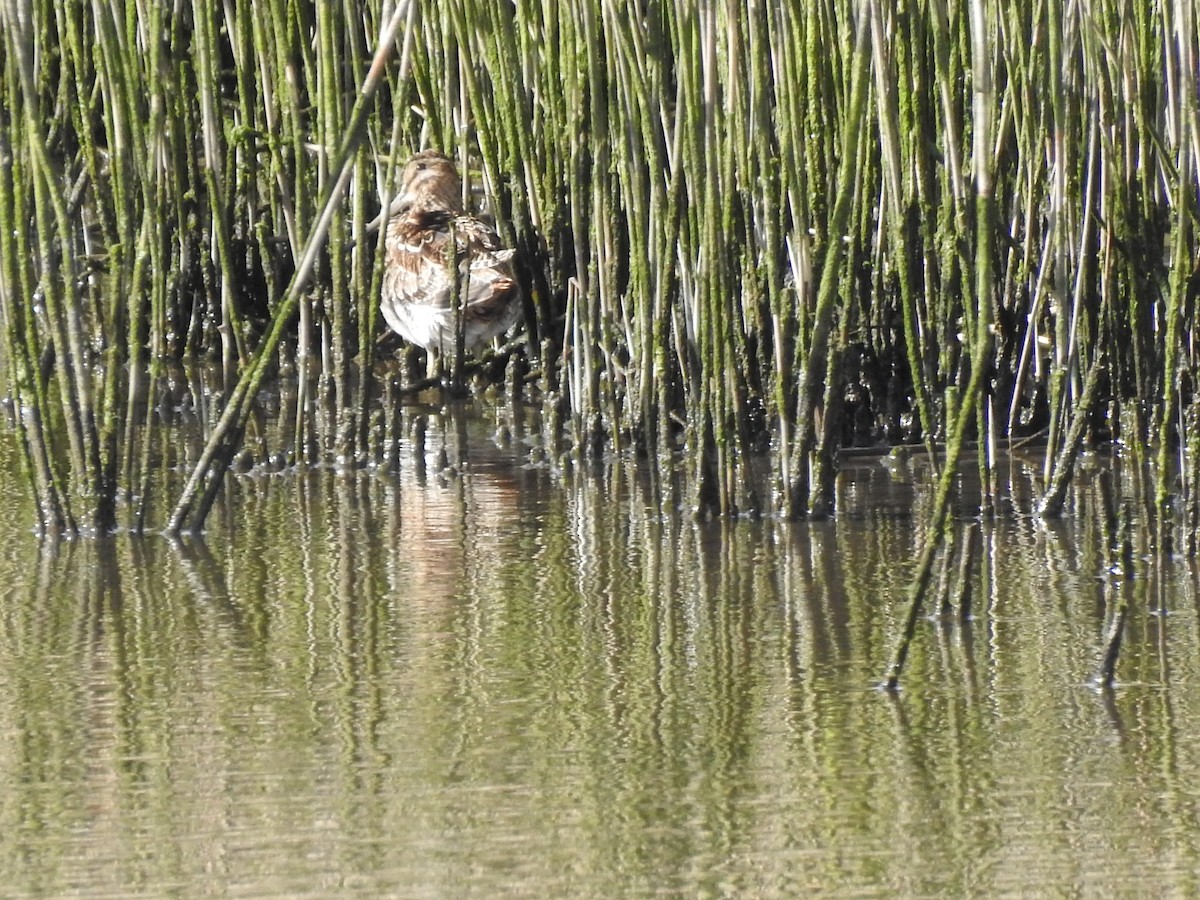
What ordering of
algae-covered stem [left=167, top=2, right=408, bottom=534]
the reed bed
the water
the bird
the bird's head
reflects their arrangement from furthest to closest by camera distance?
the bird's head → the bird → the reed bed → algae-covered stem [left=167, top=2, right=408, bottom=534] → the water

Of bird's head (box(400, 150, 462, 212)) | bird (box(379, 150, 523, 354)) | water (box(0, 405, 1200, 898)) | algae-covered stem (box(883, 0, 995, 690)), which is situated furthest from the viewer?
bird's head (box(400, 150, 462, 212))

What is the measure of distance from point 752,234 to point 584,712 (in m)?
1.90

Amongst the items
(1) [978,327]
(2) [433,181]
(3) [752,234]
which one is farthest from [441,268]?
(1) [978,327]

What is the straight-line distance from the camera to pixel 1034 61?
15.8 feet

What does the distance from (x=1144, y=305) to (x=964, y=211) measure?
0.79m

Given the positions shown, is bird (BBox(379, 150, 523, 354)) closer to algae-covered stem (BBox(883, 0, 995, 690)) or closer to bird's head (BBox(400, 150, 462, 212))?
bird's head (BBox(400, 150, 462, 212))

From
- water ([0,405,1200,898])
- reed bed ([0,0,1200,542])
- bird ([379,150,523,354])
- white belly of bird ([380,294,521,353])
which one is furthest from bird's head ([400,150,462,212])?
water ([0,405,1200,898])

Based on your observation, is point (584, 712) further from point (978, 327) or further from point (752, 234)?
point (752, 234)

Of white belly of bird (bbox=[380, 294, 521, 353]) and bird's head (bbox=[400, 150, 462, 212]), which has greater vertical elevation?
bird's head (bbox=[400, 150, 462, 212])

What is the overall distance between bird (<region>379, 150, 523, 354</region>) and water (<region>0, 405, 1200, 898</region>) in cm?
150

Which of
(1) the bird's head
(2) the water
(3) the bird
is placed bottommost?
(2) the water

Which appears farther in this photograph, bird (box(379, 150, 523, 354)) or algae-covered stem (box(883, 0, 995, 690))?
bird (box(379, 150, 523, 354))

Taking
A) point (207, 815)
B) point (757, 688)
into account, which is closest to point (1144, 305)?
point (757, 688)

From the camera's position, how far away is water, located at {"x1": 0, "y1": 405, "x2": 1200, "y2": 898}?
8.59 feet
